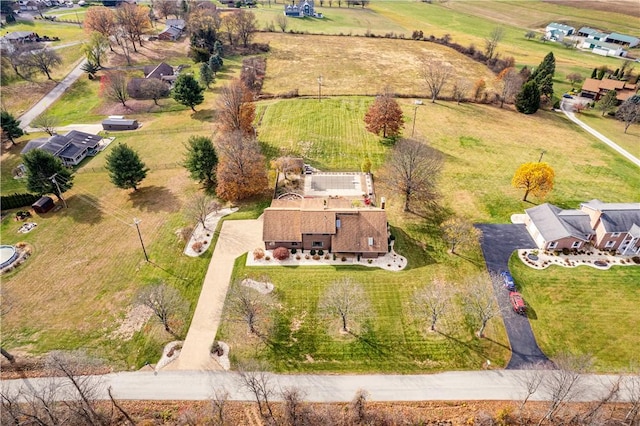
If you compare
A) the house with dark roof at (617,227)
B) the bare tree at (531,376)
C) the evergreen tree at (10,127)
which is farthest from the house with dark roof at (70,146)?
the house with dark roof at (617,227)

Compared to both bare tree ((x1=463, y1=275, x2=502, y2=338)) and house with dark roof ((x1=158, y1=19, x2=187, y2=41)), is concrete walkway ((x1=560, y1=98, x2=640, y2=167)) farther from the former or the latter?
house with dark roof ((x1=158, y1=19, x2=187, y2=41))

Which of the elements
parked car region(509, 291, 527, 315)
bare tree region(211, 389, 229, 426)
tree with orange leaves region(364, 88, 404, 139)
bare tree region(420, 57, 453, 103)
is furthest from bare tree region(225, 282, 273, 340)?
bare tree region(420, 57, 453, 103)

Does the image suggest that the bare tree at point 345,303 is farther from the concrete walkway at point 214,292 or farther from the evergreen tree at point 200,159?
the evergreen tree at point 200,159

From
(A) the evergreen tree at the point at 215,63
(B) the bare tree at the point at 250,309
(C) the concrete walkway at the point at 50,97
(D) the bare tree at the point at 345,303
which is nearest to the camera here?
(B) the bare tree at the point at 250,309

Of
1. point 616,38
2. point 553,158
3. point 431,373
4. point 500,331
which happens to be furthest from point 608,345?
point 616,38

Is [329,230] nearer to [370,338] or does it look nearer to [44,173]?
[370,338]

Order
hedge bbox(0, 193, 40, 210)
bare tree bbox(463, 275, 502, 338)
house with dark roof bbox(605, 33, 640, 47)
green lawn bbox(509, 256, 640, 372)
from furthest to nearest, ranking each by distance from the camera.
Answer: house with dark roof bbox(605, 33, 640, 47) → hedge bbox(0, 193, 40, 210) → bare tree bbox(463, 275, 502, 338) → green lawn bbox(509, 256, 640, 372)

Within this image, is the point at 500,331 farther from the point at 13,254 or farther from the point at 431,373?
the point at 13,254
